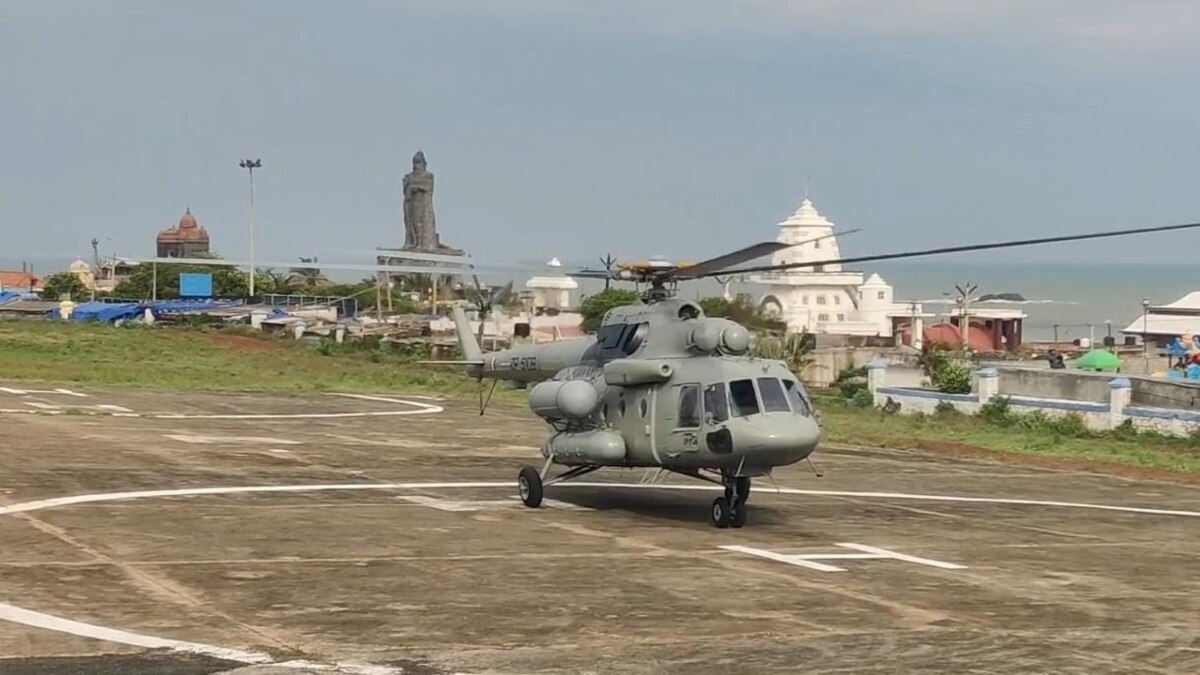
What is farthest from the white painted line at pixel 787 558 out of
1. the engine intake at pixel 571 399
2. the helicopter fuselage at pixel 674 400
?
the engine intake at pixel 571 399

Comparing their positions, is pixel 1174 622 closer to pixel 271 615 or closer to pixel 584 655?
pixel 584 655

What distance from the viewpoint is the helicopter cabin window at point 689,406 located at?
18312mm

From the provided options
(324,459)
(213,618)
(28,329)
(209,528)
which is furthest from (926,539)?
(28,329)

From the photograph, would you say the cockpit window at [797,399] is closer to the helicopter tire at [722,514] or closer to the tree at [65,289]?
the helicopter tire at [722,514]

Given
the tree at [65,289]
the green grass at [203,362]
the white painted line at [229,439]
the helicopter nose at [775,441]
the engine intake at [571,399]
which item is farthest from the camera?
the tree at [65,289]

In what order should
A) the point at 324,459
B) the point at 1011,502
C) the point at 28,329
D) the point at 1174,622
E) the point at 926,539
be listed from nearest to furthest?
the point at 1174,622 < the point at 926,539 < the point at 1011,502 < the point at 324,459 < the point at 28,329

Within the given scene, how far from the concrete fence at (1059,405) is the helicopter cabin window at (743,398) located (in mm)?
21102

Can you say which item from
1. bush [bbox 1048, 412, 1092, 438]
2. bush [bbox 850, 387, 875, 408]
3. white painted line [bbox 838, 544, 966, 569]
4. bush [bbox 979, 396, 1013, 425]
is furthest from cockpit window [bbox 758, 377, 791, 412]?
bush [bbox 850, 387, 875, 408]

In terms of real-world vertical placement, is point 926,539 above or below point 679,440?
below

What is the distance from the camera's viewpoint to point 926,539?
724 inches

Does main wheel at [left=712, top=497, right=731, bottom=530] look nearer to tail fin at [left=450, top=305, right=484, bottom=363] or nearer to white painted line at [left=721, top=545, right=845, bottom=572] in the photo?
white painted line at [left=721, top=545, right=845, bottom=572]

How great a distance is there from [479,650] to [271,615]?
198 cm

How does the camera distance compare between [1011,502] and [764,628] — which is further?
[1011,502]

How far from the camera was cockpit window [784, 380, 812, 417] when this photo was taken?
18.0 metres
